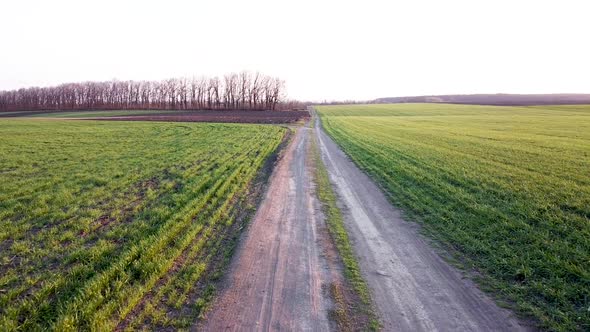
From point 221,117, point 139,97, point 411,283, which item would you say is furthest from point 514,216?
point 139,97

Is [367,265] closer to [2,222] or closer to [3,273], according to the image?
[3,273]

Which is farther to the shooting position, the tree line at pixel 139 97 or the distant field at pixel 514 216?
the tree line at pixel 139 97

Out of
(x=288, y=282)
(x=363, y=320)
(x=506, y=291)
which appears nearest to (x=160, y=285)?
(x=288, y=282)

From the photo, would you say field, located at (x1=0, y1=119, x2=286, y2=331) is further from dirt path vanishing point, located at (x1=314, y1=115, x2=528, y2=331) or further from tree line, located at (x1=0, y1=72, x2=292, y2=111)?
tree line, located at (x1=0, y1=72, x2=292, y2=111)

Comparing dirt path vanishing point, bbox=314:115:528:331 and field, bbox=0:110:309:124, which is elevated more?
field, bbox=0:110:309:124

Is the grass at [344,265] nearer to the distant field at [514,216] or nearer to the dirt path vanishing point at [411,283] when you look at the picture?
the dirt path vanishing point at [411,283]

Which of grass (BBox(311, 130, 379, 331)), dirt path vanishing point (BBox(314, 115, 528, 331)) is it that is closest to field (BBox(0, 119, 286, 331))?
grass (BBox(311, 130, 379, 331))

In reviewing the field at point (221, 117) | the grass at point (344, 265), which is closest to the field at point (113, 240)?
the grass at point (344, 265)
